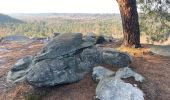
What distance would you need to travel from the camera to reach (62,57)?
37.7ft

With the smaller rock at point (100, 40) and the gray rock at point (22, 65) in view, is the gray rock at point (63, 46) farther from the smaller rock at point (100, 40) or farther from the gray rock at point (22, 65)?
the smaller rock at point (100, 40)

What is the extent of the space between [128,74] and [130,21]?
3143mm

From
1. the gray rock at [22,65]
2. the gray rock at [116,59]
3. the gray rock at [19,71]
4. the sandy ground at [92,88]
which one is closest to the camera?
the sandy ground at [92,88]

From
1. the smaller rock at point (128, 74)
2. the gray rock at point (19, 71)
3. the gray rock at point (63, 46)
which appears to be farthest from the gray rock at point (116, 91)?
the gray rock at point (19, 71)

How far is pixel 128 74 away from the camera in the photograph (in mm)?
10805

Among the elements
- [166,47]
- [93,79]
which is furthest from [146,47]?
[93,79]

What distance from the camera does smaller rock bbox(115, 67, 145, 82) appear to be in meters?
10.6

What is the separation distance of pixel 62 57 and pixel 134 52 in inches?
118

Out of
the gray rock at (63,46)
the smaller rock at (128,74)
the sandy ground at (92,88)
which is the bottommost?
the sandy ground at (92,88)

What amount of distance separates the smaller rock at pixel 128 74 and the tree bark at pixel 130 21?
8.97ft

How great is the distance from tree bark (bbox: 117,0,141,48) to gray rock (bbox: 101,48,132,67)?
205cm

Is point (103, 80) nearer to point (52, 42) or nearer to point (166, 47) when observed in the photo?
point (52, 42)

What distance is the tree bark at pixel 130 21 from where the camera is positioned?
13.2 m

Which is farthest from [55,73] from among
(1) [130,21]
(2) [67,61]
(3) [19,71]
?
(1) [130,21]
